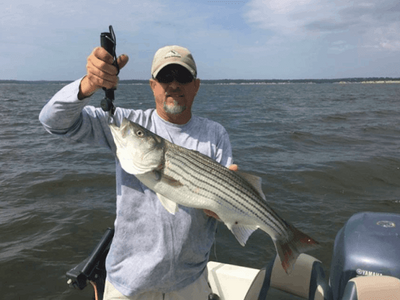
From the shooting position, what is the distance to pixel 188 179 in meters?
2.95

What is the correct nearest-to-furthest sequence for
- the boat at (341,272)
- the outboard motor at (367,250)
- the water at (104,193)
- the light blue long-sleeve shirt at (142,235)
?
1. the light blue long-sleeve shirt at (142,235)
2. the boat at (341,272)
3. the outboard motor at (367,250)
4. the water at (104,193)

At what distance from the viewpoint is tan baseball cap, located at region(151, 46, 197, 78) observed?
3.34 meters

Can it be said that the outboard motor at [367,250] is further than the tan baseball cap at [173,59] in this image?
Yes

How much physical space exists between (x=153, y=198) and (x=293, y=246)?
5.70 feet

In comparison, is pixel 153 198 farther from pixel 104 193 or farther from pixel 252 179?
pixel 104 193

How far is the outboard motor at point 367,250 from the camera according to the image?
4.07m

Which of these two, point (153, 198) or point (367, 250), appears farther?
point (367, 250)

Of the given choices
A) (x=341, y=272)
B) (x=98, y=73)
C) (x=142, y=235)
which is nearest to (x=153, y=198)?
(x=142, y=235)

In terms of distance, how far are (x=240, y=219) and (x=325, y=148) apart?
15.7 meters

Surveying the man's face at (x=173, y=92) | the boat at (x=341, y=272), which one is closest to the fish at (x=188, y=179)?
the man's face at (x=173, y=92)

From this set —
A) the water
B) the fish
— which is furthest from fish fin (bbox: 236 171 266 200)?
the water

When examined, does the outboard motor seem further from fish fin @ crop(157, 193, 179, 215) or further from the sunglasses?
the sunglasses

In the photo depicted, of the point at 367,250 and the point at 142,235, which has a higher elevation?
the point at 142,235

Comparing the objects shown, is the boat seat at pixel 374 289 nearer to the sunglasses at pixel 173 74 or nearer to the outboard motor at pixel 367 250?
the outboard motor at pixel 367 250
